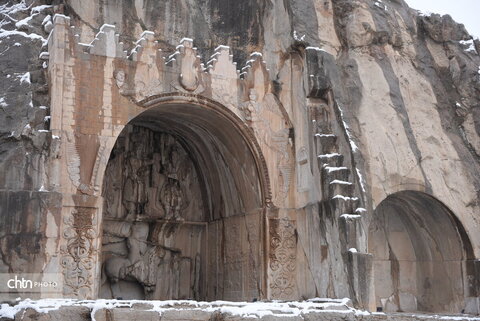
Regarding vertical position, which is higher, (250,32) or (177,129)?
(250,32)

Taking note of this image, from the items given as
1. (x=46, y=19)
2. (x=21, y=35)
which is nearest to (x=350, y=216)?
(x=46, y=19)

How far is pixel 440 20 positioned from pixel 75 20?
10.9 m

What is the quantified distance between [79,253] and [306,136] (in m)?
6.50

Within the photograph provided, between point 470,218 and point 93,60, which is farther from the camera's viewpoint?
point 470,218

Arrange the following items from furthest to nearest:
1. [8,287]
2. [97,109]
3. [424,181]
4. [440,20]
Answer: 1. [440,20]
2. [424,181]
3. [97,109]
4. [8,287]

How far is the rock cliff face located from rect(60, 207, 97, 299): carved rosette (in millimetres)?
76

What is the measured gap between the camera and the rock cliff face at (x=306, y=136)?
15.7 meters

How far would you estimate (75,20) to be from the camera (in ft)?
60.1

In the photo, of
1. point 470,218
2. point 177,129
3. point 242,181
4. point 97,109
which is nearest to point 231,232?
point 242,181

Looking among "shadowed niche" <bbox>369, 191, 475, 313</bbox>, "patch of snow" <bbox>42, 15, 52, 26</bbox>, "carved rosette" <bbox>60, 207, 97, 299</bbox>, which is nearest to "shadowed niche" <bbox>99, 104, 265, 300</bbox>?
"patch of snow" <bbox>42, 15, 52, 26</bbox>

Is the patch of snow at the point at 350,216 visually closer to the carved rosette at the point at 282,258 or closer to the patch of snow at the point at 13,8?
the carved rosette at the point at 282,258

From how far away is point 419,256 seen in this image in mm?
21047

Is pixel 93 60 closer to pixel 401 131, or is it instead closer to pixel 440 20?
pixel 401 131

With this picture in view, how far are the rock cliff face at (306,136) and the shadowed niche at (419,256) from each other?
0.04m
